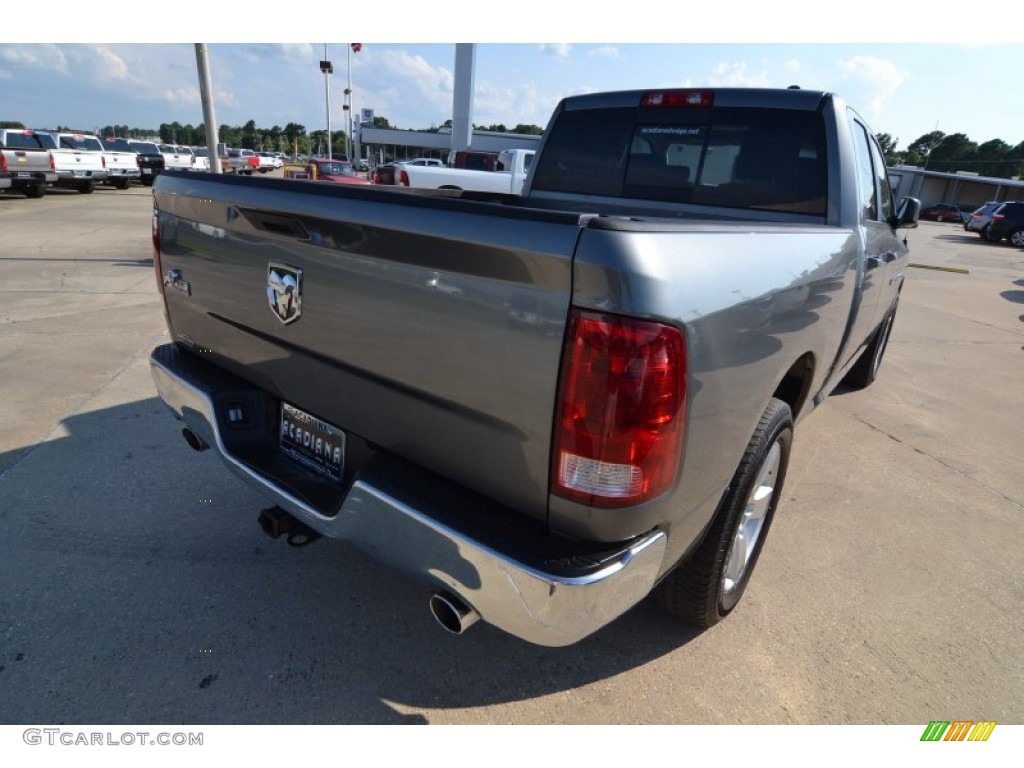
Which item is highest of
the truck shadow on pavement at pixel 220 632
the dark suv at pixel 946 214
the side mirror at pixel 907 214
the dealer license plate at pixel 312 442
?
the side mirror at pixel 907 214

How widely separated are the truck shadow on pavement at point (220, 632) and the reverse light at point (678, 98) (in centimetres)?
260

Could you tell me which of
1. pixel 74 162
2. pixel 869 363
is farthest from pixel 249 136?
pixel 869 363

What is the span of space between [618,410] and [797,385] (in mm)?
1706

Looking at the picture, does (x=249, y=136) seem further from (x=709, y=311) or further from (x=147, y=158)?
(x=709, y=311)

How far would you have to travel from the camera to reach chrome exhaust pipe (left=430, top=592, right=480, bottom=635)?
1698 millimetres

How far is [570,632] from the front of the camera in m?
1.61

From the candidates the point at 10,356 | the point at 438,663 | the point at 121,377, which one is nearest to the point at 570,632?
the point at 438,663

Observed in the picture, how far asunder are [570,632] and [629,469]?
18.6 inches

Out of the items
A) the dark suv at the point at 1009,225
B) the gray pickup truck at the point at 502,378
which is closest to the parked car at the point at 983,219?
the dark suv at the point at 1009,225

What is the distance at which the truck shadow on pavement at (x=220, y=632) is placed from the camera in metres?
2.05

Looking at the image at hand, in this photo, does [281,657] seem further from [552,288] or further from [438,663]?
[552,288]

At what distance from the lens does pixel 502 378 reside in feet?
5.11

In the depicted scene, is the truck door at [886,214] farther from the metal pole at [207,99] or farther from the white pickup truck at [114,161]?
the white pickup truck at [114,161]

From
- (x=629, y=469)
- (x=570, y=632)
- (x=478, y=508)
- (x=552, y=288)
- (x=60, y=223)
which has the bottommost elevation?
(x=60, y=223)
